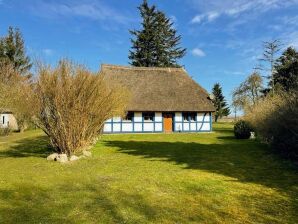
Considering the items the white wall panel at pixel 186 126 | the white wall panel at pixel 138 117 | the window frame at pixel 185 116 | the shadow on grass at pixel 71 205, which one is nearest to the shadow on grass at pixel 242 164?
the shadow on grass at pixel 71 205

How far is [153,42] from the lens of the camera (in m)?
53.2

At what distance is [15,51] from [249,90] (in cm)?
3558

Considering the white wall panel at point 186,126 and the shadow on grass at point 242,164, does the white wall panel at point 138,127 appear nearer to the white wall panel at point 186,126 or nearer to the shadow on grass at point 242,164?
the white wall panel at point 186,126

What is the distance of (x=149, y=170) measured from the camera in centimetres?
1140

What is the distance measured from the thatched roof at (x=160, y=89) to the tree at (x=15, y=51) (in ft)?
49.7

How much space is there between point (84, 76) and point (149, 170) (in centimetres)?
521

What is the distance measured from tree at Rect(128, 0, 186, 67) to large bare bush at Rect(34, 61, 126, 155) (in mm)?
37691

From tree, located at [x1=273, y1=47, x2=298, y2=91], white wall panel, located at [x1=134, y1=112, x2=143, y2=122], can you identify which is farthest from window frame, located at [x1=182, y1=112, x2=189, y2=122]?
tree, located at [x1=273, y1=47, x2=298, y2=91]

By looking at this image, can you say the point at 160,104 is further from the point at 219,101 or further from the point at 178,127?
the point at 219,101

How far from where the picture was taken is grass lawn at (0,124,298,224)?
6.53 metres

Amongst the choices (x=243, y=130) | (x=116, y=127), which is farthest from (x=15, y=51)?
(x=243, y=130)

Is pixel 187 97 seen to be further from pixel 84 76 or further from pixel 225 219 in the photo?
pixel 225 219

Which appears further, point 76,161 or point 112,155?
point 112,155

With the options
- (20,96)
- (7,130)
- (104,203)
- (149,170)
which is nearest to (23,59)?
(7,130)
